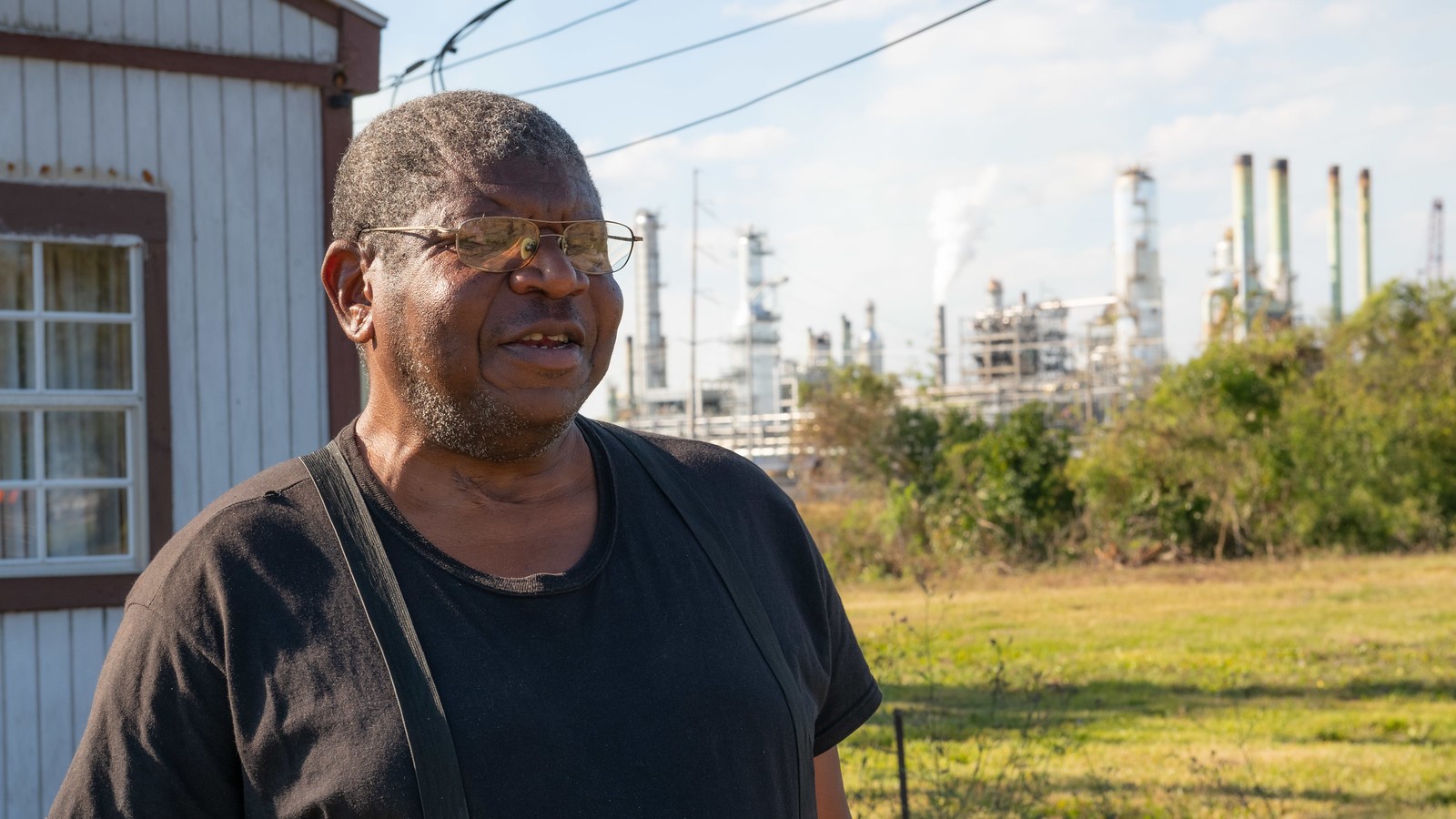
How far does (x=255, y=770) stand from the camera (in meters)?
1.49

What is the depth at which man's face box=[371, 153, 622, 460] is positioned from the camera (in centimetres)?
164

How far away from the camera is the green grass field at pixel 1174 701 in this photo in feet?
19.6

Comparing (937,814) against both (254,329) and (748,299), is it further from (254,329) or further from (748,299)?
(748,299)

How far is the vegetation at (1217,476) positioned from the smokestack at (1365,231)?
30.7 m

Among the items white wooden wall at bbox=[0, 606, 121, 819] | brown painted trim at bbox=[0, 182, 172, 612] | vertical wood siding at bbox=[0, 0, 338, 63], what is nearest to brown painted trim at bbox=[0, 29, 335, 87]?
vertical wood siding at bbox=[0, 0, 338, 63]

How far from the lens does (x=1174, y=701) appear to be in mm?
8492

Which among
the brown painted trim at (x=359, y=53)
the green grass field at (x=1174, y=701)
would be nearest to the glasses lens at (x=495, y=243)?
the green grass field at (x=1174, y=701)

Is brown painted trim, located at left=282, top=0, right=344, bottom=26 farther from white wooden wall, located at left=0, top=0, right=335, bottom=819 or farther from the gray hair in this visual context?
the gray hair

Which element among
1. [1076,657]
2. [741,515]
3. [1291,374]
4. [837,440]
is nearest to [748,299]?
[837,440]

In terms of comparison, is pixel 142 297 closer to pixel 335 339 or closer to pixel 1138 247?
pixel 335 339

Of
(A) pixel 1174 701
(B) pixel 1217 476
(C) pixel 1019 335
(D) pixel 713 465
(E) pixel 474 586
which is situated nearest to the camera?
(E) pixel 474 586

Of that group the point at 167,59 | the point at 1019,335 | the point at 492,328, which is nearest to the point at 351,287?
the point at 492,328

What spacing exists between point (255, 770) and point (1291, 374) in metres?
19.9

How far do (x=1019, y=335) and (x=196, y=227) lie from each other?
3923cm
